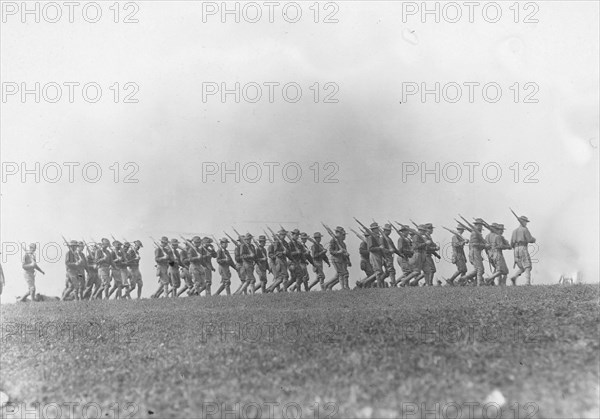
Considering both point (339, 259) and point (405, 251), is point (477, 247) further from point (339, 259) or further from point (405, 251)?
point (339, 259)

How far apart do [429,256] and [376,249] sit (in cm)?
159

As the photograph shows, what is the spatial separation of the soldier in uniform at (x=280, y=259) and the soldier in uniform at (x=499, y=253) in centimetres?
570

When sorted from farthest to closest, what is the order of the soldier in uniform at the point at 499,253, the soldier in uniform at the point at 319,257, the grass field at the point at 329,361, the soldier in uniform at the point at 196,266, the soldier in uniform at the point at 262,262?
the soldier in uniform at the point at 196,266
the soldier in uniform at the point at 262,262
the soldier in uniform at the point at 319,257
the soldier in uniform at the point at 499,253
the grass field at the point at 329,361

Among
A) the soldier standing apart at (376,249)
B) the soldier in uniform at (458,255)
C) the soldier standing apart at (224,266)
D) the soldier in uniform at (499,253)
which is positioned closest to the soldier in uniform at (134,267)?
the soldier standing apart at (224,266)

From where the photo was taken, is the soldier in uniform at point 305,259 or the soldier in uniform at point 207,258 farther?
the soldier in uniform at point 207,258

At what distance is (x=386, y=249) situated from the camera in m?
18.0

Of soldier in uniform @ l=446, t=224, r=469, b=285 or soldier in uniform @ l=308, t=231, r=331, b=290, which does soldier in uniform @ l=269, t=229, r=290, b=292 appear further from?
soldier in uniform @ l=446, t=224, r=469, b=285

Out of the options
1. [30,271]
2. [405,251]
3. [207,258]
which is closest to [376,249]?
[405,251]

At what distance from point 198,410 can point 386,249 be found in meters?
10.5

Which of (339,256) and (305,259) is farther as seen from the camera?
(305,259)

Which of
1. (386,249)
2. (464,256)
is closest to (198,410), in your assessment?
(386,249)

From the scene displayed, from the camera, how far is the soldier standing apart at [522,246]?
16656 mm

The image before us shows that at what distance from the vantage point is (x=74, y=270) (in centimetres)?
1984

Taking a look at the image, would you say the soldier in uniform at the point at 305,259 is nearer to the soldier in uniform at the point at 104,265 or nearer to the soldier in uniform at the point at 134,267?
the soldier in uniform at the point at 134,267
